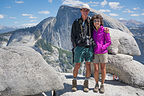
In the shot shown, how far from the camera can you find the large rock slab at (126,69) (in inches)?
330

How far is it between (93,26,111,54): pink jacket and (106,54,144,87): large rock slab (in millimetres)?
2657

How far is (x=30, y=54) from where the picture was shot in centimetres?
664

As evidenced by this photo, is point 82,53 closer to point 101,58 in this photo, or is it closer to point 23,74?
point 101,58

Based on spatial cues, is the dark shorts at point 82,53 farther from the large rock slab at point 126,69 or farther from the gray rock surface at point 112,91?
the large rock slab at point 126,69

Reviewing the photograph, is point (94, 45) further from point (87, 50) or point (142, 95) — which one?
point (142, 95)

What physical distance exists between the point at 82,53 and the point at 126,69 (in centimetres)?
366

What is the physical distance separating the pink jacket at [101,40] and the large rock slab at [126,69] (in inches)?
105

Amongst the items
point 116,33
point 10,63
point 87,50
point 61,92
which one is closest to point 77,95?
point 61,92

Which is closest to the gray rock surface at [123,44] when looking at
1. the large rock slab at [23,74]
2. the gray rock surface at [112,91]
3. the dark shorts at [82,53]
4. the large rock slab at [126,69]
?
the large rock slab at [126,69]

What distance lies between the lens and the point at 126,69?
8641mm

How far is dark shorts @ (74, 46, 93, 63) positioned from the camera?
6559 millimetres

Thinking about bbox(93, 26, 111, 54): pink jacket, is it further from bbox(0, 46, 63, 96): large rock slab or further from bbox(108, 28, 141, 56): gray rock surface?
bbox(108, 28, 141, 56): gray rock surface

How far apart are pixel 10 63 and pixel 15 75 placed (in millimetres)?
589

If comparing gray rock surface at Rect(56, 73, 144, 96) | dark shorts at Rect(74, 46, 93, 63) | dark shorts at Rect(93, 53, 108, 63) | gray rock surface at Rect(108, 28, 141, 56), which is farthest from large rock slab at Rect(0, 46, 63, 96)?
gray rock surface at Rect(108, 28, 141, 56)
